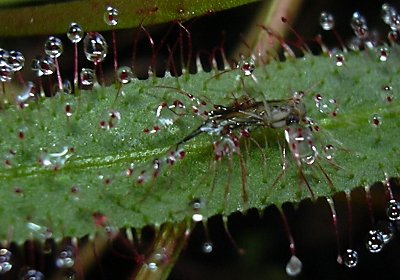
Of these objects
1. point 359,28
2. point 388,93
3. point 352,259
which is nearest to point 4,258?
point 352,259

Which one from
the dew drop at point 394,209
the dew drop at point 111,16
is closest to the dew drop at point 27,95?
the dew drop at point 111,16

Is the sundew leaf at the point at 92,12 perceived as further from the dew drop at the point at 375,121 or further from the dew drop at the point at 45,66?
the dew drop at the point at 375,121

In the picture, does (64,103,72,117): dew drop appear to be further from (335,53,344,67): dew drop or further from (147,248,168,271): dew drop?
(335,53,344,67): dew drop

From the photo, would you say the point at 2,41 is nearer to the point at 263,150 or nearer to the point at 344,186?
the point at 263,150

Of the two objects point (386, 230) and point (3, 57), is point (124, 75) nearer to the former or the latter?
point (3, 57)

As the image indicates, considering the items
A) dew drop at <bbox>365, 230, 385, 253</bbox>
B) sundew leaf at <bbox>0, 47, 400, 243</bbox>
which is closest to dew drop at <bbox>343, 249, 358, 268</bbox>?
dew drop at <bbox>365, 230, 385, 253</bbox>

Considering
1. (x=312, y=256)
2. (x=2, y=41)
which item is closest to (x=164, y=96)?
(x=2, y=41)
